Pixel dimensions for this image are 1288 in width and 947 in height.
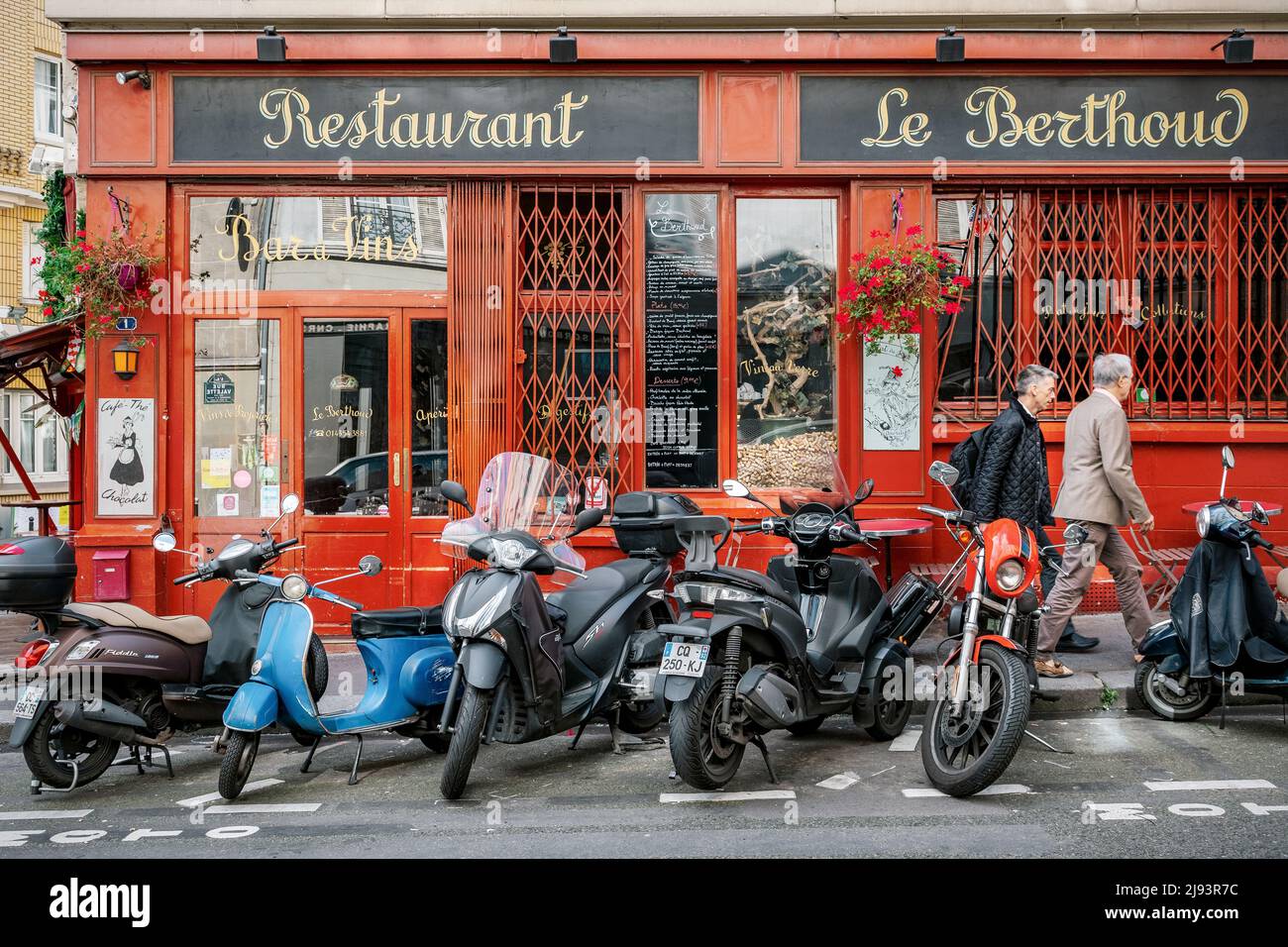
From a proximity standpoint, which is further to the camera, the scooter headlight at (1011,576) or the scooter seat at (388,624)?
the scooter seat at (388,624)

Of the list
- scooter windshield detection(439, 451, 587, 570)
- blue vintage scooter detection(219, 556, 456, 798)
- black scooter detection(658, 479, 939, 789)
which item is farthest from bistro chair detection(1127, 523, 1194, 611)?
blue vintage scooter detection(219, 556, 456, 798)

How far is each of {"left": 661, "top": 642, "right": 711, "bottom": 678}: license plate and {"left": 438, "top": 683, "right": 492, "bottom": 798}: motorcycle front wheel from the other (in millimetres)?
862

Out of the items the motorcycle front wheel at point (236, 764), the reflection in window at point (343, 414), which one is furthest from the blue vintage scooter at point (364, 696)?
the reflection in window at point (343, 414)

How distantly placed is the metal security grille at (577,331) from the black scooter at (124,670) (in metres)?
3.66

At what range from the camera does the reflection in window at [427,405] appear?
9578 mm

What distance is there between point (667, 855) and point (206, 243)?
716 cm

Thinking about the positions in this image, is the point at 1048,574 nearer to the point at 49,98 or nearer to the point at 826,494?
the point at 826,494

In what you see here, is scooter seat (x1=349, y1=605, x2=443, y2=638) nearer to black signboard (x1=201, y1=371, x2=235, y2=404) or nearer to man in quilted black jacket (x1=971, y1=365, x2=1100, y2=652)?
man in quilted black jacket (x1=971, y1=365, x2=1100, y2=652)

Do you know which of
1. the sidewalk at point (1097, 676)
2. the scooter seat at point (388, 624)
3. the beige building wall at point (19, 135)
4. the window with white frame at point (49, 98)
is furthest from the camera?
the window with white frame at point (49, 98)

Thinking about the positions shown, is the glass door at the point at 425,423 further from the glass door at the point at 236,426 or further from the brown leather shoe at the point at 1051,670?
the brown leather shoe at the point at 1051,670

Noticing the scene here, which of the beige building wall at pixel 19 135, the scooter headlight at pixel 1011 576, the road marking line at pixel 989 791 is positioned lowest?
the road marking line at pixel 989 791

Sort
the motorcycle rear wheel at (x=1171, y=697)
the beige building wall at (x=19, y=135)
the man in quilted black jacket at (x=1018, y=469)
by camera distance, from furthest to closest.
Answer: the beige building wall at (x=19, y=135) → the man in quilted black jacket at (x=1018, y=469) → the motorcycle rear wheel at (x=1171, y=697)

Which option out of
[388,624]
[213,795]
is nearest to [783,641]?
[388,624]

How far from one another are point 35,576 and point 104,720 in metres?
0.91
